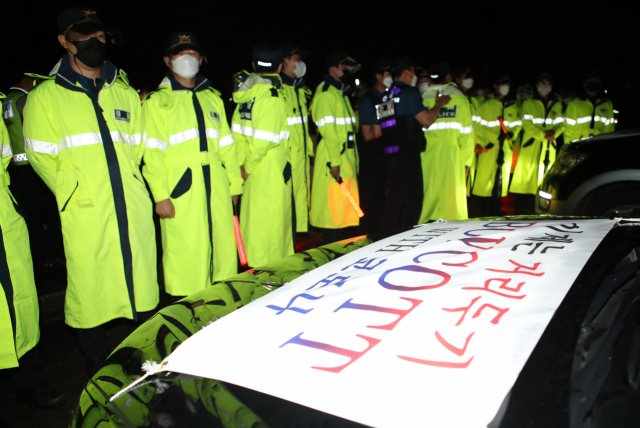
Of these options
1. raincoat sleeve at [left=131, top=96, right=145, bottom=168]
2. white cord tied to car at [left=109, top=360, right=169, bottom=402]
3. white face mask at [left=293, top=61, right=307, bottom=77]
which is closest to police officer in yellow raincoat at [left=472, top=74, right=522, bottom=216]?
white face mask at [left=293, top=61, right=307, bottom=77]

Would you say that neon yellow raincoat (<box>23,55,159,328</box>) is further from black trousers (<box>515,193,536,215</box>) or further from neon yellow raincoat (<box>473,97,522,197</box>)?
black trousers (<box>515,193,536,215</box>)

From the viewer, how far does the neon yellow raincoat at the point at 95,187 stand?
2658mm

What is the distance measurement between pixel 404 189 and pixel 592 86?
551 cm

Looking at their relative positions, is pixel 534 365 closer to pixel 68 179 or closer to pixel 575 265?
pixel 575 265

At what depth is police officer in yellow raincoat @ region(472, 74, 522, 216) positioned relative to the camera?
25.2 ft

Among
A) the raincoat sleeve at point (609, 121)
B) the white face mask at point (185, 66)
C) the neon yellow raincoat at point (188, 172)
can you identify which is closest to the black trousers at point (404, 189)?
the neon yellow raincoat at point (188, 172)

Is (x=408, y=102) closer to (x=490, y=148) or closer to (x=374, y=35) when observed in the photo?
(x=490, y=148)

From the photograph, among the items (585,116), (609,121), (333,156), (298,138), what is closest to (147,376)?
(298,138)

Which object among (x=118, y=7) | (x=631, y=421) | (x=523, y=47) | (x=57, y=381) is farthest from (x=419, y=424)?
(x=523, y=47)

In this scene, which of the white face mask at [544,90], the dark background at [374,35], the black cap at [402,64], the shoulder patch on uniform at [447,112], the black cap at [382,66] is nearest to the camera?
the black cap at [402,64]

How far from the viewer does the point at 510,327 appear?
3.69 feet

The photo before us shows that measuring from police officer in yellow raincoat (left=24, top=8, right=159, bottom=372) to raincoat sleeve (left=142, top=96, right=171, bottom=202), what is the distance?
0.18 meters

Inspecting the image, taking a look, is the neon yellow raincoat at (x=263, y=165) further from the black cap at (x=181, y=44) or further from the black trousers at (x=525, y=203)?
the black trousers at (x=525, y=203)

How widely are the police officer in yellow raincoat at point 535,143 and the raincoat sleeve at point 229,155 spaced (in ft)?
20.5
